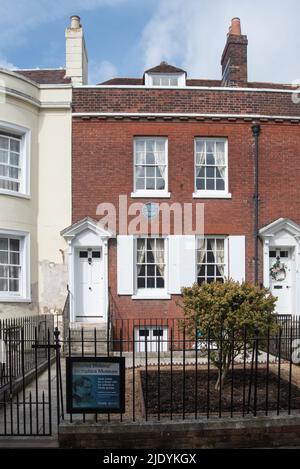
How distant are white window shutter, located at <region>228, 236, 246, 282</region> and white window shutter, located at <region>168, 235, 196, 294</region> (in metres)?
1.20

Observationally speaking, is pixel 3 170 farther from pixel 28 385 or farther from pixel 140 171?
pixel 28 385

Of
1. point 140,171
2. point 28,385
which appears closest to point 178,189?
point 140,171

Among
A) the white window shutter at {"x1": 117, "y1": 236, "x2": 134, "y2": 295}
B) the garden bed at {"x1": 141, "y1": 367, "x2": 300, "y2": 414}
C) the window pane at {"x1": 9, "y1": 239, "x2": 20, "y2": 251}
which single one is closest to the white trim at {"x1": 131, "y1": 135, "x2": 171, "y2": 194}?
the white window shutter at {"x1": 117, "y1": 236, "x2": 134, "y2": 295}

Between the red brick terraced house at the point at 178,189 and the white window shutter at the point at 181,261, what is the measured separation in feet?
0.11

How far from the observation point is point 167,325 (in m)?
15.7

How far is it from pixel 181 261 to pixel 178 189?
232cm

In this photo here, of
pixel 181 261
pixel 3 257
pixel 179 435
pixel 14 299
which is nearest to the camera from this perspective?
pixel 179 435

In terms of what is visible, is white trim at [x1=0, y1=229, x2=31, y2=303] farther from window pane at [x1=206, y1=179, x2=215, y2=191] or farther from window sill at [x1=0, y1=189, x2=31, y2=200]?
window pane at [x1=206, y1=179, x2=215, y2=191]

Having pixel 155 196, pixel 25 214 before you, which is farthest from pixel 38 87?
pixel 155 196

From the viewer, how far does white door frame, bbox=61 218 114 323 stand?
15.6 m

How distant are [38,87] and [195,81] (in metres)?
11.6

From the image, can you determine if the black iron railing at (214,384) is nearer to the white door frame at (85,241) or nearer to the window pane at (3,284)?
the white door frame at (85,241)

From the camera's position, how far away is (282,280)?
16.5m
